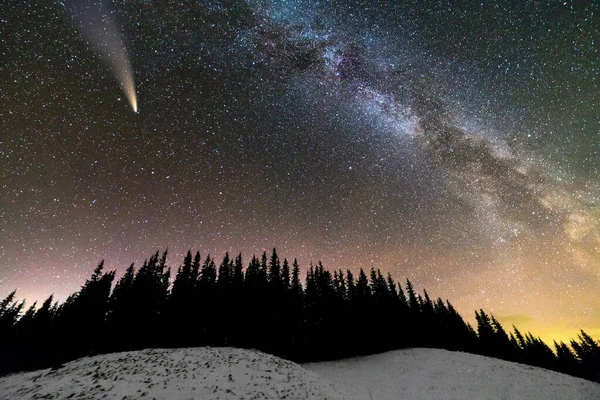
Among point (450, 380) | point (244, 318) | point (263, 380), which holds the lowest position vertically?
point (450, 380)

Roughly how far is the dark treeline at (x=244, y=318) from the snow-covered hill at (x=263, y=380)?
12.1 metres

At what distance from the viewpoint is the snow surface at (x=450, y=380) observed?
23.2 m

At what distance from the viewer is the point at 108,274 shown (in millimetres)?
54250

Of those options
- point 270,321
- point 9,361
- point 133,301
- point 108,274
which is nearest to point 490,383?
point 270,321

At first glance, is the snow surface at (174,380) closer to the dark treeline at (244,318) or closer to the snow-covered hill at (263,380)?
the snow-covered hill at (263,380)

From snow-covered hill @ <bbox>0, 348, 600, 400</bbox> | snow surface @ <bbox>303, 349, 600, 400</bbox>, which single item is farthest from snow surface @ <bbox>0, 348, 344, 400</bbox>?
snow surface @ <bbox>303, 349, 600, 400</bbox>

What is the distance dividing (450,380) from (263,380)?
20.0 meters

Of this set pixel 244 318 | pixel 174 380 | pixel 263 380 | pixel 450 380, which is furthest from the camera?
pixel 244 318

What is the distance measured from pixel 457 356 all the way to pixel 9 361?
91286 mm

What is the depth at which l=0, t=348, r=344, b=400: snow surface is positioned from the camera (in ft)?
52.5

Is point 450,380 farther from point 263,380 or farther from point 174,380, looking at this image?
point 174,380

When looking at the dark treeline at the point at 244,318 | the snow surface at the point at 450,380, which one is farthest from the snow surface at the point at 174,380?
the dark treeline at the point at 244,318

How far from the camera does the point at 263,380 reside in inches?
758

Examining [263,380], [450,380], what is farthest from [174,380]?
[450,380]
